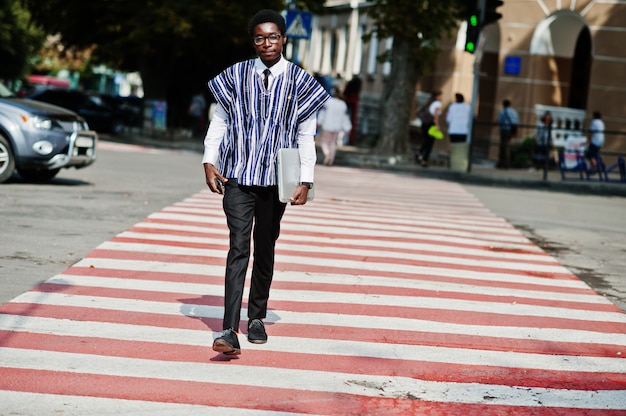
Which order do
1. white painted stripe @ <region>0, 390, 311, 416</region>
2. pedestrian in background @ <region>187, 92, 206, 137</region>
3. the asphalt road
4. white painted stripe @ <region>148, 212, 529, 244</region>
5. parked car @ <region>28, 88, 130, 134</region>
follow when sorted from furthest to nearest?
parked car @ <region>28, 88, 130, 134</region> < pedestrian in background @ <region>187, 92, 206, 137</region> < white painted stripe @ <region>148, 212, 529, 244</region> < the asphalt road < white painted stripe @ <region>0, 390, 311, 416</region>

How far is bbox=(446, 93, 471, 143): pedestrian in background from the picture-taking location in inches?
1074

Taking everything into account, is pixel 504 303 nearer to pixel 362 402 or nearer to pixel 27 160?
pixel 362 402

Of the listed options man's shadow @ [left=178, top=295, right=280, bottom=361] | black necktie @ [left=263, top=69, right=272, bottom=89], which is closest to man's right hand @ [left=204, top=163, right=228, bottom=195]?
black necktie @ [left=263, top=69, right=272, bottom=89]

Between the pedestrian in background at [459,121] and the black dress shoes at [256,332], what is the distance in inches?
820

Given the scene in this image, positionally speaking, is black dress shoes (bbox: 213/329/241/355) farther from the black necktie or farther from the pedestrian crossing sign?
the pedestrian crossing sign

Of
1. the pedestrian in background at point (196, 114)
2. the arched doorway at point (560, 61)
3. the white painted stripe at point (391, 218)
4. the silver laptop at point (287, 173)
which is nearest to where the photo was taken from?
the silver laptop at point (287, 173)

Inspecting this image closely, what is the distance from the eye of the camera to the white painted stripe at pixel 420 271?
370 inches

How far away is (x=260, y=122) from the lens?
6617mm

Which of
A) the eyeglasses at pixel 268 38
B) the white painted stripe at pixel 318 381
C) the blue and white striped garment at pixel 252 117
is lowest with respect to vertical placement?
the white painted stripe at pixel 318 381

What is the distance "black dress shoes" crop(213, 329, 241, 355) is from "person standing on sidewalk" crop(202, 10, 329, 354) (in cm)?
1

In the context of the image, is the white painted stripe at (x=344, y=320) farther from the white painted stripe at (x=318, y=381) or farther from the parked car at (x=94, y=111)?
the parked car at (x=94, y=111)

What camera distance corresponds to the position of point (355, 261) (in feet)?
35.1

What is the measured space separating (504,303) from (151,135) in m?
28.0

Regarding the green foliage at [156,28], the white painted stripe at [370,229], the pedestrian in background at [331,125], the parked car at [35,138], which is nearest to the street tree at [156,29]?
the green foliage at [156,28]
